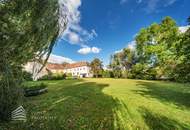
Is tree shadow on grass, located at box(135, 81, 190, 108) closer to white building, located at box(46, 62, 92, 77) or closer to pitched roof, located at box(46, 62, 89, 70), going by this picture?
white building, located at box(46, 62, 92, 77)

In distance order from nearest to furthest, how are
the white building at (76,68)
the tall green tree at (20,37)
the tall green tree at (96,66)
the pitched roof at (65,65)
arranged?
the tall green tree at (20,37), the tall green tree at (96,66), the white building at (76,68), the pitched roof at (65,65)

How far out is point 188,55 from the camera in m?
10.0

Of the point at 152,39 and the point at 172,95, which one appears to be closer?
the point at 172,95

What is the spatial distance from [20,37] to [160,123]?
5.63m

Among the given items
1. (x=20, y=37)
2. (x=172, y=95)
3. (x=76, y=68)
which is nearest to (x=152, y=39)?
(x=172, y=95)

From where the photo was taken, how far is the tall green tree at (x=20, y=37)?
4.51m

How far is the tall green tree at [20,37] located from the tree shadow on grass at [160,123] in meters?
4.46

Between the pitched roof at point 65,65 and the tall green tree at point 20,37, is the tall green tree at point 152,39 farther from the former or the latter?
the pitched roof at point 65,65

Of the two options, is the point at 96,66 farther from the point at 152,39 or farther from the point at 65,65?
the point at 65,65

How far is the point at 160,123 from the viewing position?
21.6 ft

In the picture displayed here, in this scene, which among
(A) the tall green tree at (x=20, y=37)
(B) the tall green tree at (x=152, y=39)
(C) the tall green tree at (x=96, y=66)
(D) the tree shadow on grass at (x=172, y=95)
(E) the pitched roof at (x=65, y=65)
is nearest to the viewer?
(A) the tall green tree at (x=20, y=37)

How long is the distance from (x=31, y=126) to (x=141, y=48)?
113 feet

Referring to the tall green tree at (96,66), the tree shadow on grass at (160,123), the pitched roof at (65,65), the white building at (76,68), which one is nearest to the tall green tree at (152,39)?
the tall green tree at (96,66)

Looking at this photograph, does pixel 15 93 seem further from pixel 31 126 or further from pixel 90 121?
pixel 90 121
